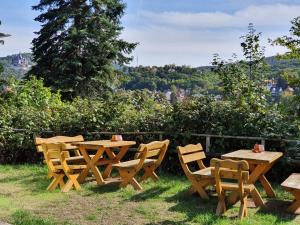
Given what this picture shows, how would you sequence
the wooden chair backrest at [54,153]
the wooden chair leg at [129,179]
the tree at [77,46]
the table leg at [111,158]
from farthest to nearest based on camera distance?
the tree at [77,46] < the table leg at [111,158] < the wooden chair backrest at [54,153] < the wooden chair leg at [129,179]

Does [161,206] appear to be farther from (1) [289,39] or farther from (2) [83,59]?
(2) [83,59]

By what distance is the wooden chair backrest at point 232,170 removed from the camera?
6.00m

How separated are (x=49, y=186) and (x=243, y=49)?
713 cm

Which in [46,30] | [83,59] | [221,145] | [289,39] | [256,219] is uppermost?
[46,30]

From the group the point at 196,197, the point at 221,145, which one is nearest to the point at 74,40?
the point at 221,145

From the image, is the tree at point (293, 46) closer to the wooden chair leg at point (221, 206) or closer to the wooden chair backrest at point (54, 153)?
the wooden chair leg at point (221, 206)

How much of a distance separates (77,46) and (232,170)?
20174 millimetres

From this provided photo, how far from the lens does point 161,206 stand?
6871 millimetres

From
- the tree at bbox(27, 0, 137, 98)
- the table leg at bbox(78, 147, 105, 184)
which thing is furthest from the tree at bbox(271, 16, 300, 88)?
the tree at bbox(27, 0, 137, 98)

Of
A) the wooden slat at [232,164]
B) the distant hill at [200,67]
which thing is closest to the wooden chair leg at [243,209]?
the wooden slat at [232,164]

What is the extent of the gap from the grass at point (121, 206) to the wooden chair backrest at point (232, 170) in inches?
19.2

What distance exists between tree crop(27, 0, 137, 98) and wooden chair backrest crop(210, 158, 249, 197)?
1904cm

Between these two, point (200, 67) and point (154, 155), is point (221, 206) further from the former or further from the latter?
point (200, 67)

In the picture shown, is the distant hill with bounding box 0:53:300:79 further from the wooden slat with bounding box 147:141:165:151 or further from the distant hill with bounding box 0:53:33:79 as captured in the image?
the wooden slat with bounding box 147:141:165:151
